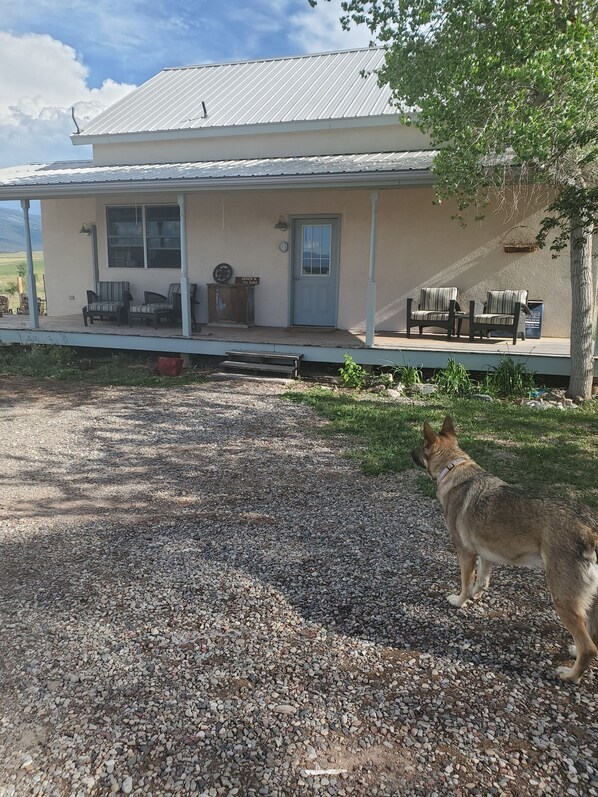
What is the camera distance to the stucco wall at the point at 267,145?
10797 millimetres

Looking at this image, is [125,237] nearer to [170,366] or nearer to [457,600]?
[170,366]

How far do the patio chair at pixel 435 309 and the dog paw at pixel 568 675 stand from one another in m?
7.46

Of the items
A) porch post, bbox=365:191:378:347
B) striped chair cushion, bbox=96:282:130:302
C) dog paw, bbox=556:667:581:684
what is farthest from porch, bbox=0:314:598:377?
dog paw, bbox=556:667:581:684

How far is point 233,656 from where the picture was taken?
Result: 271cm

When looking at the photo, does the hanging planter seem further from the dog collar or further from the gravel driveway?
the dog collar

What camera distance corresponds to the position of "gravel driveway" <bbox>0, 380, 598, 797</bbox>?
82.0 inches

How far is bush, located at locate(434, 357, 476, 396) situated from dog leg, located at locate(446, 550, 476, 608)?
5.32m

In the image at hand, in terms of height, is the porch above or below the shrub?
above

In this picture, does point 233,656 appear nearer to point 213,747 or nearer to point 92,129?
point 213,747

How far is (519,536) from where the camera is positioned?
103 inches

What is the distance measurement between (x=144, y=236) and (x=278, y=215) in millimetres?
2985

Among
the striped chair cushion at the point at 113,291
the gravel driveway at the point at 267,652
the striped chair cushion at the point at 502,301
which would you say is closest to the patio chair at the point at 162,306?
the striped chair cushion at the point at 113,291

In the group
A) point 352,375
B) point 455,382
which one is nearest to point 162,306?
point 352,375

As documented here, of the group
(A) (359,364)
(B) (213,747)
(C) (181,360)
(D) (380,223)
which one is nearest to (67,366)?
(C) (181,360)
